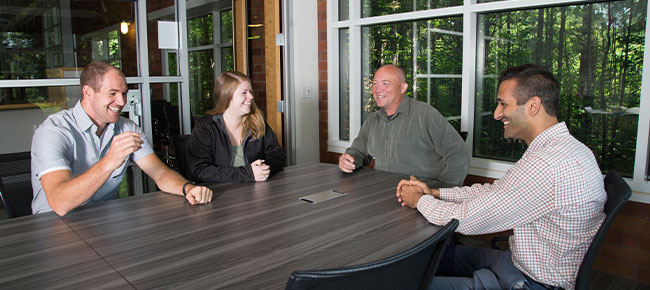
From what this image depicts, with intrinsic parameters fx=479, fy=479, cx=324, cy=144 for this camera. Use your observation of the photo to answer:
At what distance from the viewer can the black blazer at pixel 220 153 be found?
2.38 metres

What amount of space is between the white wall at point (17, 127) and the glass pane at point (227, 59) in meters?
1.50

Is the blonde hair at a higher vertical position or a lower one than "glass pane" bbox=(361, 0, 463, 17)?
lower

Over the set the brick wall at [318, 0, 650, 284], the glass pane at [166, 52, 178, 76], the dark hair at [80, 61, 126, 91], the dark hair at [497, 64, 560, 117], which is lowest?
the brick wall at [318, 0, 650, 284]

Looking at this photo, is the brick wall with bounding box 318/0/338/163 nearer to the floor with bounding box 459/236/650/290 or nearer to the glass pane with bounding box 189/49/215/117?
the glass pane with bounding box 189/49/215/117

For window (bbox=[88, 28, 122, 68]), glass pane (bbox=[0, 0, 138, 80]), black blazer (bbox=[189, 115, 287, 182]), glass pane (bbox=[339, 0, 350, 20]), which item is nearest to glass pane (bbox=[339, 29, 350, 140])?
glass pane (bbox=[339, 0, 350, 20])

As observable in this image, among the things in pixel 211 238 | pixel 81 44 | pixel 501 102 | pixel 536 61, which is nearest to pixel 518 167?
pixel 501 102

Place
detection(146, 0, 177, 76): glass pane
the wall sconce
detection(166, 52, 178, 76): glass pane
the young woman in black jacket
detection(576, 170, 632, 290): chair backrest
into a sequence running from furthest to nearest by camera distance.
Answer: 1. detection(166, 52, 178, 76): glass pane
2. detection(146, 0, 177, 76): glass pane
3. the wall sconce
4. the young woman in black jacket
5. detection(576, 170, 632, 290): chair backrest

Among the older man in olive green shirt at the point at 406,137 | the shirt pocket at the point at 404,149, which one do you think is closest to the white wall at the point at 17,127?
the older man in olive green shirt at the point at 406,137

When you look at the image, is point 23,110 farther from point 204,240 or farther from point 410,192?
point 410,192

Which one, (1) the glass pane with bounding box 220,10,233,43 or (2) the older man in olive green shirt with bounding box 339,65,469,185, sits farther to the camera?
(1) the glass pane with bounding box 220,10,233,43

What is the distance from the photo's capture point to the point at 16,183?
2.22 meters

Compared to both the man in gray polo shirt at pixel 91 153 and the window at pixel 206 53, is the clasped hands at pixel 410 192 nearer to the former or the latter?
the man in gray polo shirt at pixel 91 153

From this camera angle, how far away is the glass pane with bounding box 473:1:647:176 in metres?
2.91

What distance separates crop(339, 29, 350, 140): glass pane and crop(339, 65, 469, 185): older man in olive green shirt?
4.87 feet
